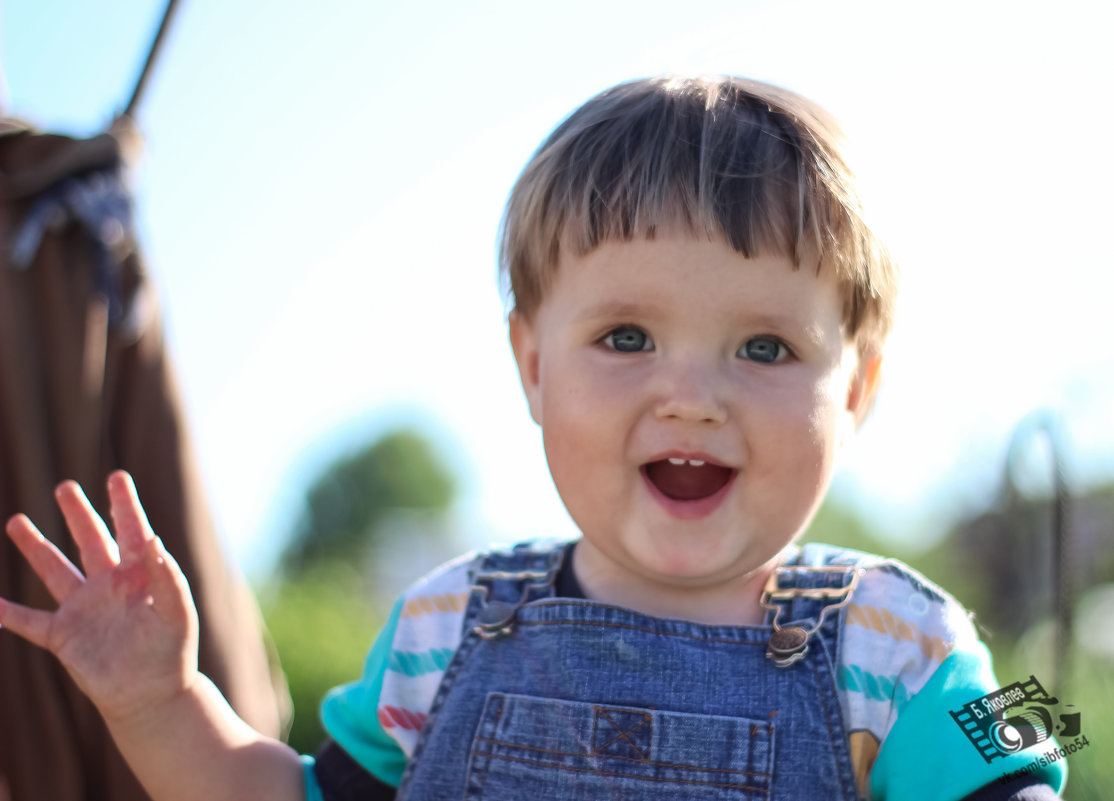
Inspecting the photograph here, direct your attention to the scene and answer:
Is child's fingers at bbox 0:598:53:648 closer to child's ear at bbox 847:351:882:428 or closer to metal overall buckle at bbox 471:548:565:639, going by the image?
metal overall buckle at bbox 471:548:565:639

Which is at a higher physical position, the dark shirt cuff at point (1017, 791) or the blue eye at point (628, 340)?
the blue eye at point (628, 340)

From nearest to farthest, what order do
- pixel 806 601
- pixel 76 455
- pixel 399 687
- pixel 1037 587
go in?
pixel 806 601 → pixel 399 687 → pixel 76 455 → pixel 1037 587

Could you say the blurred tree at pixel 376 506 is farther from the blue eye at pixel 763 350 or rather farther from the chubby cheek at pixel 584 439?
the blue eye at pixel 763 350

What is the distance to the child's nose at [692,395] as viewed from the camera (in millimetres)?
1263

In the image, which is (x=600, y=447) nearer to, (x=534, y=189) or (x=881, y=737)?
(x=534, y=189)

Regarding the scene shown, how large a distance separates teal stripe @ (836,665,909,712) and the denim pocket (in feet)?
0.40

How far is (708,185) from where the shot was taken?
1.31 metres

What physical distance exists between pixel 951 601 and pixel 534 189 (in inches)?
32.2

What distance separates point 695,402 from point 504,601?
0.46m

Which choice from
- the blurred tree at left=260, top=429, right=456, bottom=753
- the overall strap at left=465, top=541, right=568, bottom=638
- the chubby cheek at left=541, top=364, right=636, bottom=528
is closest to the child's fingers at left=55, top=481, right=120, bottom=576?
the overall strap at left=465, top=541, right=568, bottom=638

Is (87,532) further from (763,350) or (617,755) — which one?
(763,350)

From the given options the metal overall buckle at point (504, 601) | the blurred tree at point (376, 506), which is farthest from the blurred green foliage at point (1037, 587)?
the blurred tree at point (376, 506)

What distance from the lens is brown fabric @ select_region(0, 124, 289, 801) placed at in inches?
70.0

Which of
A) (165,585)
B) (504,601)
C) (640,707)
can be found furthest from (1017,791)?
(165,585)
